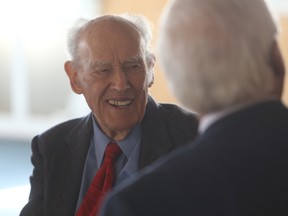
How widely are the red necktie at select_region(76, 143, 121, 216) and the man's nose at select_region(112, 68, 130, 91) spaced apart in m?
0.20

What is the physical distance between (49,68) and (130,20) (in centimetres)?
485

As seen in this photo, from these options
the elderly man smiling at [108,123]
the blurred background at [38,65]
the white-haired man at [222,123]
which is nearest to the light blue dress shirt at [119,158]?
the elderly man smiling at [108,123]

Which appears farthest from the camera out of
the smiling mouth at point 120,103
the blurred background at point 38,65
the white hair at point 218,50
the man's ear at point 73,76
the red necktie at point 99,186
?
the blurred background at point 38,65

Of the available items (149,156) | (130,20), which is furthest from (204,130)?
(130,20)

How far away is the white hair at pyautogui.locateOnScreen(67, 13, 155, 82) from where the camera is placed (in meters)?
1.89

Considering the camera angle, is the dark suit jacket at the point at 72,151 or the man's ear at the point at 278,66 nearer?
the man's ear at the point at 278,66

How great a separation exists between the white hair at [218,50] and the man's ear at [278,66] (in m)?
0.02

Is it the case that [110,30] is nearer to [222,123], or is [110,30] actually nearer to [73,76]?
[73,76]

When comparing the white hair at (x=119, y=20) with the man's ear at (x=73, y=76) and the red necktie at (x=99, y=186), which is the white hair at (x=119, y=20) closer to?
the man's ear at (x=73, y=76)

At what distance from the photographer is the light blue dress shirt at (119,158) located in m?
1.83

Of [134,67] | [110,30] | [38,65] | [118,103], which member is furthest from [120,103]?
[38,65]

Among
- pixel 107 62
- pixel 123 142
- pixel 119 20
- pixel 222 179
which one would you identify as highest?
pixel 119 20

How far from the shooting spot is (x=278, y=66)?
1.03 m

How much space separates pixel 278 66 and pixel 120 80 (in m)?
0.87
